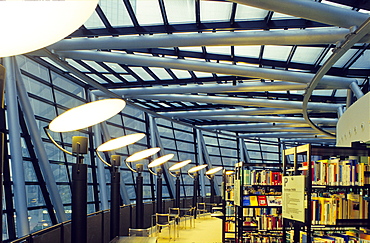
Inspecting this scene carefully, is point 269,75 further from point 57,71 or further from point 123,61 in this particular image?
point 57,71

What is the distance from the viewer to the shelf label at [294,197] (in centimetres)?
469

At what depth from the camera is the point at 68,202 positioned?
35.7 ft

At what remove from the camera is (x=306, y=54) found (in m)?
9.15

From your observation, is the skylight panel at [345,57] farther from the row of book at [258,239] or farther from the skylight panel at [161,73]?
the skylight panel at [161,73]

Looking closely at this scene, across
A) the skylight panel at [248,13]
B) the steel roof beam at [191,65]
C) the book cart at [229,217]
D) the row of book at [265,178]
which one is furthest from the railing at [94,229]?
the skylight panel at [248,13]

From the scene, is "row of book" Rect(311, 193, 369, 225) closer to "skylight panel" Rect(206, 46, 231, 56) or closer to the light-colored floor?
"skylight panel" Rect(206, 46, 231, 56)

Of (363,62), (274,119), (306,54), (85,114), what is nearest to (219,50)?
(306,54)

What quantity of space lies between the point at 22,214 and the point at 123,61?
376cm

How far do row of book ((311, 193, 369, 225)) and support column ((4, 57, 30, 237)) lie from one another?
549cm

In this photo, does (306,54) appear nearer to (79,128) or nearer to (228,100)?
(228,100)

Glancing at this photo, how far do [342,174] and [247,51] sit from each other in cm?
503

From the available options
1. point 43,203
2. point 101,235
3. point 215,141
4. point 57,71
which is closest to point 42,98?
point 57,71

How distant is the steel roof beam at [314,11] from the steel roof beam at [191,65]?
3596mm

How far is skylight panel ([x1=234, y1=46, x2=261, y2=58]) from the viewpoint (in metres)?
9.02
